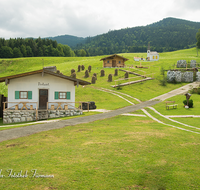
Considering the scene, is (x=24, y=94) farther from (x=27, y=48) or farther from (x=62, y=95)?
(x=27, y=48)

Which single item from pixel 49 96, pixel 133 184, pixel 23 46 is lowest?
pixel 133 184

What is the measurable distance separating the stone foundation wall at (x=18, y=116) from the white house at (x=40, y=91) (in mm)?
607

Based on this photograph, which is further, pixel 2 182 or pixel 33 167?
pixel 33 167

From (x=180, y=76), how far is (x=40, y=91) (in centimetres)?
4012

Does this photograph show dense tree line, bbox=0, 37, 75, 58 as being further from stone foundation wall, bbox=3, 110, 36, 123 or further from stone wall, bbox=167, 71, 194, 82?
stone foundation wall, bbox=3, 110, 36, 123

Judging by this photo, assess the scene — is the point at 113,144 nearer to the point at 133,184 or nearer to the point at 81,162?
the point at 81,162

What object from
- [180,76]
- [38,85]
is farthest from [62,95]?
[180,76]

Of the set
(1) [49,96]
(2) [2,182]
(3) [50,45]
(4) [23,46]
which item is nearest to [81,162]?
(2) [2,182]

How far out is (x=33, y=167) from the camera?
7520 millimetres

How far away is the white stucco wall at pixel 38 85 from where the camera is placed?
74.1ft

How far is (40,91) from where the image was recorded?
76.8 ft

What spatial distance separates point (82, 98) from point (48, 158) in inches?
1031

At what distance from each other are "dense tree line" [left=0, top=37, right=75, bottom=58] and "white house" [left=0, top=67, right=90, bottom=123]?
91.2m

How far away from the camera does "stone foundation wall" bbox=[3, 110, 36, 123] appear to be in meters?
20.9
